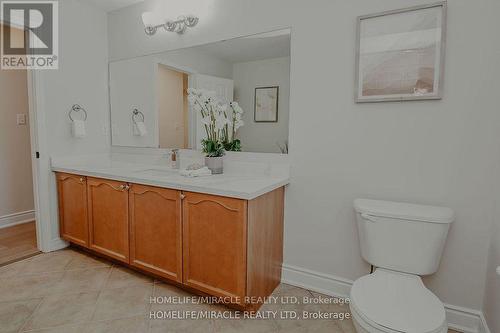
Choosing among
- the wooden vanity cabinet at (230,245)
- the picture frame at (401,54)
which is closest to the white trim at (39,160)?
the wooden vanity cabinet at (230,245)

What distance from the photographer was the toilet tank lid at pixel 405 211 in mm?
1444

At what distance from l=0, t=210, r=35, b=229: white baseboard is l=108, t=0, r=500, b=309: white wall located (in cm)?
303

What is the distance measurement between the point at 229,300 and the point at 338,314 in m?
0.68

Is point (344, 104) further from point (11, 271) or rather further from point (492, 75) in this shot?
point (11, 271)

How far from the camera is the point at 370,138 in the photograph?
1761 mm

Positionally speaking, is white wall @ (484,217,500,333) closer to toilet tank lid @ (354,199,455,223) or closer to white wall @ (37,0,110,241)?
toilet tank lid @ (354,199,455,223)

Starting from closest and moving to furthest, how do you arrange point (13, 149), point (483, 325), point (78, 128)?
point (483, 325) → point (78, 128) → point (13, 149)

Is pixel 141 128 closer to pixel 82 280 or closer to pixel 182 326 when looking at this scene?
pixel 82 280

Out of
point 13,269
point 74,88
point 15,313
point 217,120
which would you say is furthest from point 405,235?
point 74,88

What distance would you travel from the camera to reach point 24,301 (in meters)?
1.84

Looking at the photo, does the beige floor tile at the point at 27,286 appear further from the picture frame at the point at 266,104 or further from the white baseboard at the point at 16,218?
the picture frame at the point at 266,104

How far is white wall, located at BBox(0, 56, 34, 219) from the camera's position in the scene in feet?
10.4

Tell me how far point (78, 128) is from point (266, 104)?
175 cm

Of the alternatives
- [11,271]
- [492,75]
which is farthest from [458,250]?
[11,271]
